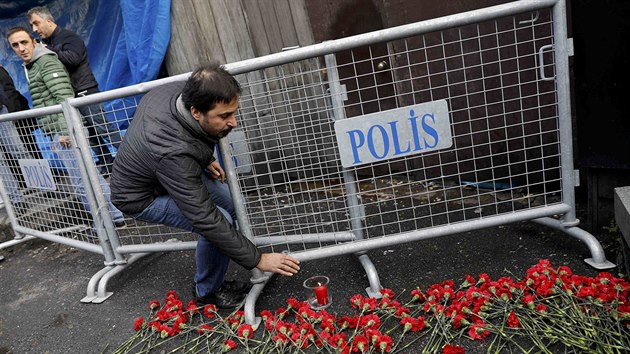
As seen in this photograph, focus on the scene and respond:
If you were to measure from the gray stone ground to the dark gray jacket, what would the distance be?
705 mm

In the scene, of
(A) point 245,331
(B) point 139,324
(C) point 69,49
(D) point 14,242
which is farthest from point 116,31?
(A) point 245,331

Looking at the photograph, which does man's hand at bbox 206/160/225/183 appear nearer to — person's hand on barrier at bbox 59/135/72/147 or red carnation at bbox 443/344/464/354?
person's hand on barrier at bbox 59/135/72/147

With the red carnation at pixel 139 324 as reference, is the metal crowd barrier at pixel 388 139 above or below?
above

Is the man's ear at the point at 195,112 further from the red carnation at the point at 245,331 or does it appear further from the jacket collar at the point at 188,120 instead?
the red carnation at the point at 245,331

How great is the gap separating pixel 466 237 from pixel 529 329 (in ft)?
3.87

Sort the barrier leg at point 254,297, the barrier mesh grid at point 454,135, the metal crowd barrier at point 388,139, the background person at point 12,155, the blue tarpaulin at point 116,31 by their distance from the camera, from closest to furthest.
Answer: the metal crowd barrier at point 388,139
the barrier leg at point 254,297
the barrier mesh grid at point 454,135
the background person at point 12,155
the blue tarpaulin at point 116,31

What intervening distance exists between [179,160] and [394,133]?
115 centimetres

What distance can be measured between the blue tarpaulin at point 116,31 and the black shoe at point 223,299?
2236 millimetres

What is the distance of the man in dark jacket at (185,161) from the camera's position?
2225 mm

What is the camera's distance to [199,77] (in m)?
2.19

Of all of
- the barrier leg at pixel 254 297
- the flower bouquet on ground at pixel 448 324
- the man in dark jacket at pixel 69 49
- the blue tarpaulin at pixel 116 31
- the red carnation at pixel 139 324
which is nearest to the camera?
the flower bouquet on ground at pixel 448 324

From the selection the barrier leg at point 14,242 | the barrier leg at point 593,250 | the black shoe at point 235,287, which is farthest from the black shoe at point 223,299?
the barrier leg at point 14,242

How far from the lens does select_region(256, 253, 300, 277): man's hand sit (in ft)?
8.02

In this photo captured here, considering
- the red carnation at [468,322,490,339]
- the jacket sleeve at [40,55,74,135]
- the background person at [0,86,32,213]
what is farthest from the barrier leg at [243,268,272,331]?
the jacket sleeve at [40,55,74,135]
